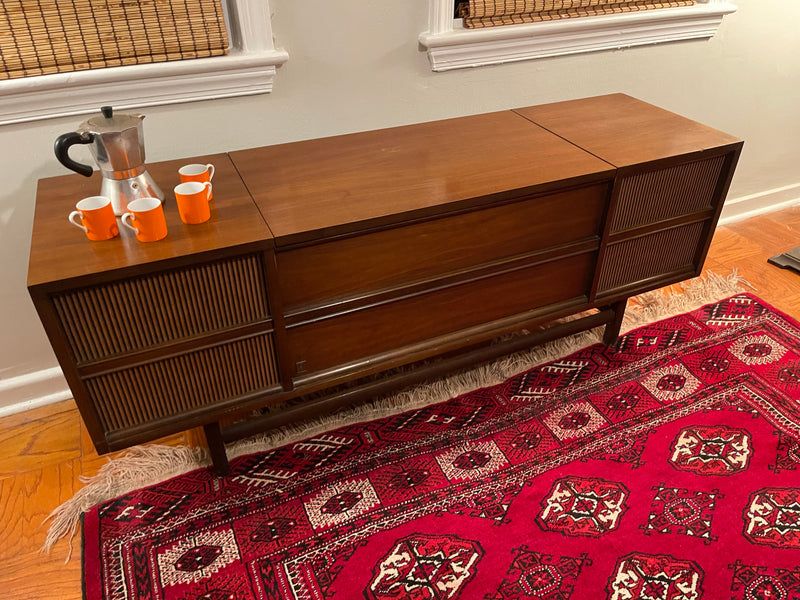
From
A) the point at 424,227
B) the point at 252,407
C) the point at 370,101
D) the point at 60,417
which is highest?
the point at 370,101

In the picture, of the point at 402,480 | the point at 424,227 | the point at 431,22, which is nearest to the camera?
the point at 424,227

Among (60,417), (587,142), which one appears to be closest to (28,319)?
(60,417)

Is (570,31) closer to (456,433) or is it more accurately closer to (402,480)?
(456,433)

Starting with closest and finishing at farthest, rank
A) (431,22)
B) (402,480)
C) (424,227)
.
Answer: (424,227) < (402,480) < (431,22)

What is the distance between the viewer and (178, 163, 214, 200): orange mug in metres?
1.44

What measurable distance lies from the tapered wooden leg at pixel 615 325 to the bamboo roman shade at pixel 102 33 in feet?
4.67

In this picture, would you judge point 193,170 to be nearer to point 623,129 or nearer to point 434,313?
point 434,313

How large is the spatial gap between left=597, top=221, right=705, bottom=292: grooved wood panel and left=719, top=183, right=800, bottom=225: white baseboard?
40.0 inches

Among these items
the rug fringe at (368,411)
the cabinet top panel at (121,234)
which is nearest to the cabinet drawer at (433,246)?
the cabinet top panel at (121,234)

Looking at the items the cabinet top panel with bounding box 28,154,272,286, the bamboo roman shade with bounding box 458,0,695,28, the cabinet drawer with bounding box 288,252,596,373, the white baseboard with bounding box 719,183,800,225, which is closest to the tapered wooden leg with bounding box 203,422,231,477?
the cabinet drawer with bounding box 288,252,596,373

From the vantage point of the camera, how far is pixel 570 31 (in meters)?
2.07

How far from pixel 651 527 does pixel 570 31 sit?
154cm

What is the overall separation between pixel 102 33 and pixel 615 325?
173 cm

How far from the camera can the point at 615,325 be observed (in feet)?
6.94
